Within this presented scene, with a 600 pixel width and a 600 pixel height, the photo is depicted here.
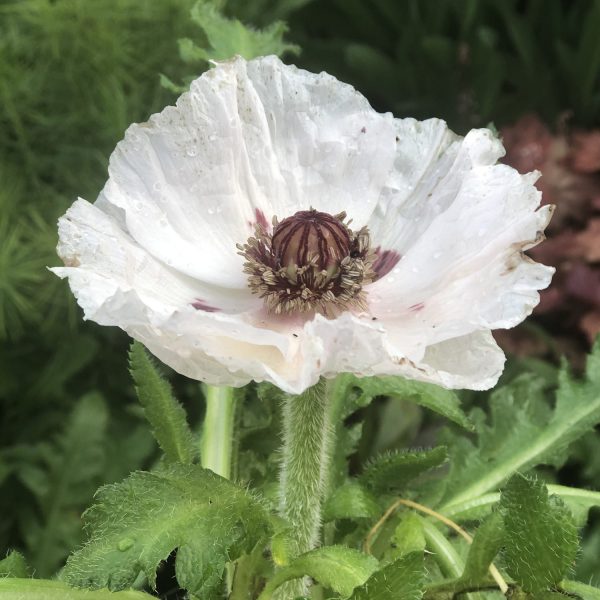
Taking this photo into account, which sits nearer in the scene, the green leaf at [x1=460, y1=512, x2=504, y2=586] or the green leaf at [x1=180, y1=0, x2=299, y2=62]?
the green leaf at [x1=460, y1=512, x2=504, y2=586]

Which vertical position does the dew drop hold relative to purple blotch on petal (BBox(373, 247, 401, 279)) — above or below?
below

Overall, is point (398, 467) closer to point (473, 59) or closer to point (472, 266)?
point (472, 266)

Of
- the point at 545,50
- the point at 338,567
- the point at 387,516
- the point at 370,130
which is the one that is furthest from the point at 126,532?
the point at 545,50

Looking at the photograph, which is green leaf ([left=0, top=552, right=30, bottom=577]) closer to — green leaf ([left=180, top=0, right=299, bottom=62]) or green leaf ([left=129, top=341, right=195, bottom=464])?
green leaf ([left=129, top=341, right=195, bottom=464])

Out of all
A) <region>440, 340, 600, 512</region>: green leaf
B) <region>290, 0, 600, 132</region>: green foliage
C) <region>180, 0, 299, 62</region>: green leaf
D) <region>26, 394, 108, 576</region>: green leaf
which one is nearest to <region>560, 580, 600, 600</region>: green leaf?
<region>440, 340, 600, 512</region>: green leaf

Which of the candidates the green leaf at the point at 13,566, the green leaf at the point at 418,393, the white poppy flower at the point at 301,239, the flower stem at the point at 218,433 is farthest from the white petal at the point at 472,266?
the green leaf at the point at 13,566

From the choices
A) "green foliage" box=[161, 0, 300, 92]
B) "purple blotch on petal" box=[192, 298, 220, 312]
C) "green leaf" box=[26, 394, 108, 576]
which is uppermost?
"green foliage" box=[161, 0, 300, 92]

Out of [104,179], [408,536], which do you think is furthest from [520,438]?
[104,179]

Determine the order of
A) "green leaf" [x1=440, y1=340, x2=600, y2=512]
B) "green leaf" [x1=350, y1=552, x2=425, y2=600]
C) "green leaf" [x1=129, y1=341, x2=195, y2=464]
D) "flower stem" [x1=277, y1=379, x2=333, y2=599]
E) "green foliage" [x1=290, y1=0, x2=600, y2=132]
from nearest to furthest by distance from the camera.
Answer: "green leaf" [x1=350, y1=552, x2=425, y2=600], "flower stem" [x1=277, y1=379, x2=333, y2=599], "green leaf" [x1=129, y1=341, x2=195, y2=464], "green leaf" [x1=440, y1=340, x2=600, y2=512], "green foliage" [x1=290, y1=0, x2=600, y2=132]
